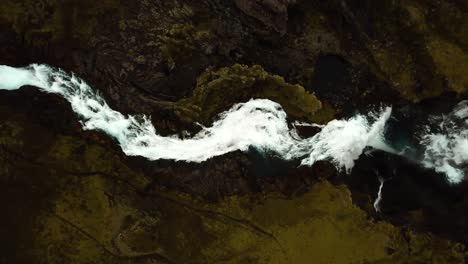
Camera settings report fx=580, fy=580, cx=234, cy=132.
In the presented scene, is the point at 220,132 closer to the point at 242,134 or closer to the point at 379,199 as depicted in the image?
the point at 242,134

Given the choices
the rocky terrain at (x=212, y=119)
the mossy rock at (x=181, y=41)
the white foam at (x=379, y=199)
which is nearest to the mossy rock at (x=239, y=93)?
the rocky terrain at (x=212, y=119)

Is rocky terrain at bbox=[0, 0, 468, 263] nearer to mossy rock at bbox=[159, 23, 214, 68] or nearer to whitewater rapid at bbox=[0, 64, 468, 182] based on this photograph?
mossy rock at bbox=[159, 23, 214, 68]

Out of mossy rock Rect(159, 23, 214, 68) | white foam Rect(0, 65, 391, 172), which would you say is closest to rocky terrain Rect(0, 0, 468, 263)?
mossy rock Rect(159, 23, 214, 68)

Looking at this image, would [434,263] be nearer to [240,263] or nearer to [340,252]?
[340,252]

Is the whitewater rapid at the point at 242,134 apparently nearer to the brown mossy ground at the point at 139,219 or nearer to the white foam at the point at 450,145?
the white foam at the point at 450,145

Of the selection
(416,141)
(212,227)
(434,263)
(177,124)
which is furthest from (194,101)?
(434,263)
